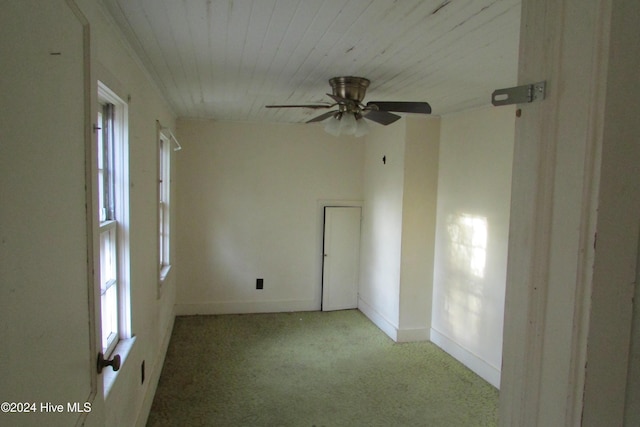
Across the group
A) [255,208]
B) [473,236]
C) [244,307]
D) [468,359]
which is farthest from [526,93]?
[244,307]

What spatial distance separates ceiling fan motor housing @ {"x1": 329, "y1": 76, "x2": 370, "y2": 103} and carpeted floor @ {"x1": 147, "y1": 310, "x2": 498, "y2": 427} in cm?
218

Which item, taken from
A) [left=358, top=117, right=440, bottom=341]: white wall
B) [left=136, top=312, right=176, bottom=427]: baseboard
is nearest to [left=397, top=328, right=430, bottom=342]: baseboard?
[left=358, top=117, right=440, bottom=341]: white wall

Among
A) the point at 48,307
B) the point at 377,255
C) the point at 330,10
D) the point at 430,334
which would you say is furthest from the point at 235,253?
the point at 48,307

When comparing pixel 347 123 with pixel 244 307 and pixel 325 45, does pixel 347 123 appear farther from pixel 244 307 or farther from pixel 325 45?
pixel 244 307

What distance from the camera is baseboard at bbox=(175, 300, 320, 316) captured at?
4.77 metres

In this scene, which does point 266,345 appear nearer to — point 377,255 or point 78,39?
point 377,255

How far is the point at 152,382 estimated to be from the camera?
2.92 meters

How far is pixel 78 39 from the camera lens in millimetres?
1112

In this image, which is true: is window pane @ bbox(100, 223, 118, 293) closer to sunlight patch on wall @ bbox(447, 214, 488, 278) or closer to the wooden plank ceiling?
the wooden plank ceiling

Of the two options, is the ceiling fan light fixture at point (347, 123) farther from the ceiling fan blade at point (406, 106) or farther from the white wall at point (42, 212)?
the white wall at point (42, 212)

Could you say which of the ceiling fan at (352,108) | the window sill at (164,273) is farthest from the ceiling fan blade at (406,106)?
the window sill at (164,273)

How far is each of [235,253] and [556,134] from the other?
4.49 metres

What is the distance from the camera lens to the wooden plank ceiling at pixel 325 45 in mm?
1619

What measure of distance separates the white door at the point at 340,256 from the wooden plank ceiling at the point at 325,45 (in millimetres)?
2074
